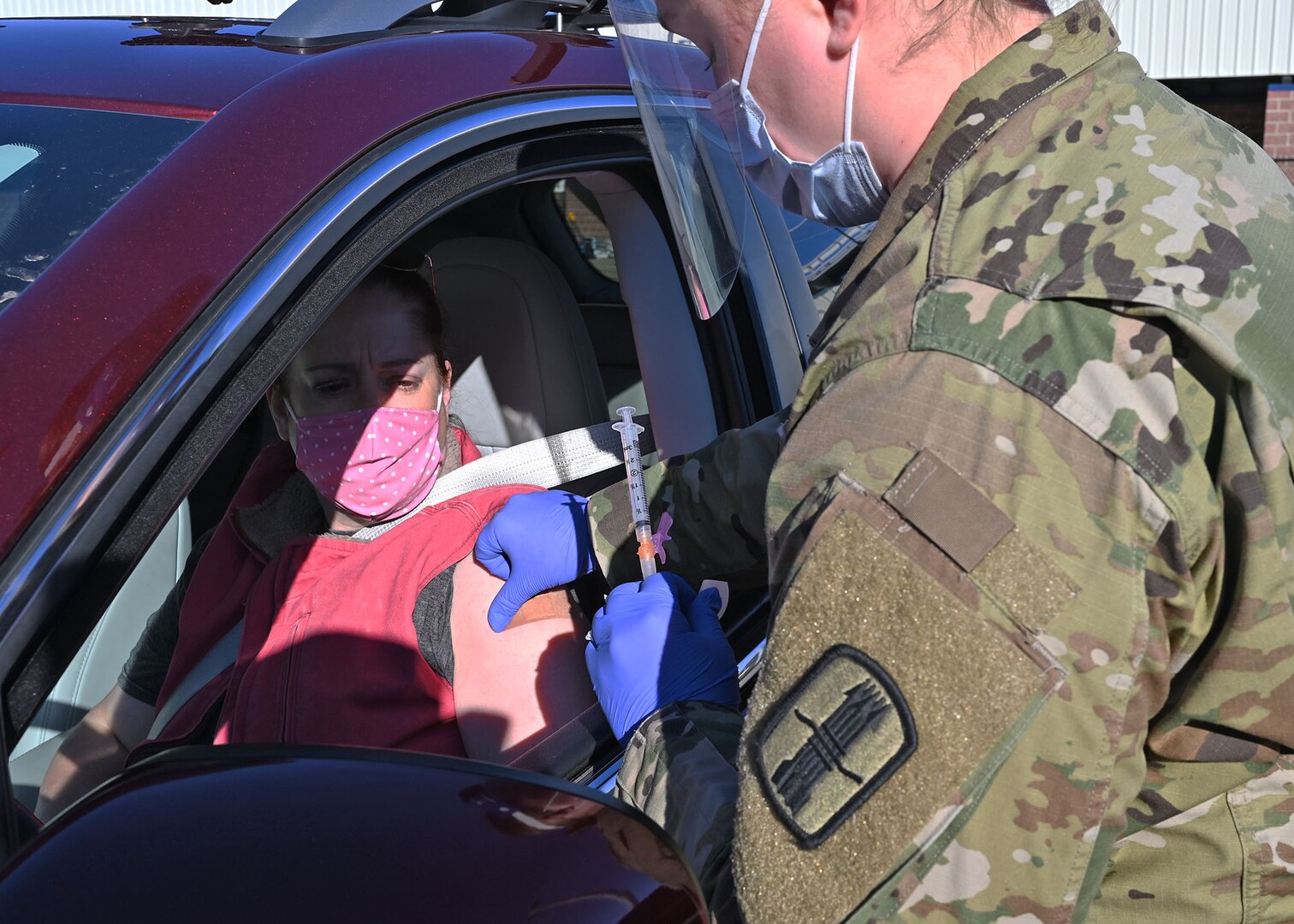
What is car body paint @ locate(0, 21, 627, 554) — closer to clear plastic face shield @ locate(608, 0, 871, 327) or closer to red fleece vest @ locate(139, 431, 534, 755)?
clear plastic face shield @ locate(608, 0, 871, 327)

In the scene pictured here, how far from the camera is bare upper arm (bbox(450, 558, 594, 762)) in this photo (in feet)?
5.27

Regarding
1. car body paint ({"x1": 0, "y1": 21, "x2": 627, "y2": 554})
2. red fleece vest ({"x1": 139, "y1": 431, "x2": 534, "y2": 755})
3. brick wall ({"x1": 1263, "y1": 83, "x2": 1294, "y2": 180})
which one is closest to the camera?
car body paint ({"x1": 0, "y1": 21, "x2": 627, "y2": 554})

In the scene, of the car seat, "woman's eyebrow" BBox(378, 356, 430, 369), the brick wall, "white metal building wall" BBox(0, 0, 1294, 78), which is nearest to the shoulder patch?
"woman's eyebrow" BBox(378, 356, 430, 369)

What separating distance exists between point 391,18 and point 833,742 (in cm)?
122

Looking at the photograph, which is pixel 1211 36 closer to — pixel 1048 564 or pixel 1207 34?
pixel 1207 34

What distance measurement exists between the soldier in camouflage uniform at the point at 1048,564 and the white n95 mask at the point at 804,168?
147 millimetres

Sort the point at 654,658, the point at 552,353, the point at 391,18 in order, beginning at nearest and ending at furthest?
the point at 654,658, the point at 391,18, the point at 552,353

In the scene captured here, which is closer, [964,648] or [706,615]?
[964,648]

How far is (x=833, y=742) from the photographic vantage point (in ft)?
2.88

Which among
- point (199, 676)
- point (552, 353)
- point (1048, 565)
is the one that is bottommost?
point (199, 676)

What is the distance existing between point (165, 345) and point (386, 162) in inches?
13.5

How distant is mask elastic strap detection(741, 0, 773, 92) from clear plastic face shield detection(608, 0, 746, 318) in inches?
1.2

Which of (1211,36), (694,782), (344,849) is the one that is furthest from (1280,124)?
(344,849)

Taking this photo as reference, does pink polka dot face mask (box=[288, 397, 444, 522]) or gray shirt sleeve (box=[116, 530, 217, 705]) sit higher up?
pink polka dot face mask (box=[288, 397, 444, 522])
